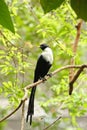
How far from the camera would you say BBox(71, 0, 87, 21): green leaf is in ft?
0.62

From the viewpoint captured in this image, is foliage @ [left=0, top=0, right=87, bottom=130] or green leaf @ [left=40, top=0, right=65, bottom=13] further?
foliage @ [left=0, top=0, right=87, bottom=130]

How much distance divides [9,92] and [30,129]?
18.1 inches

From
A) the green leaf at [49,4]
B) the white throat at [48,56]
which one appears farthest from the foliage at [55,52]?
the green leaf at [49,4]

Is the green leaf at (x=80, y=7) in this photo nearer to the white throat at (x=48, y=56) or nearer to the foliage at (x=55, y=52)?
the foliage at (x=55, y=52)

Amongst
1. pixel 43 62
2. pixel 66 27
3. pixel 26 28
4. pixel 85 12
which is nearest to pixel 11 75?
pixel 43 62

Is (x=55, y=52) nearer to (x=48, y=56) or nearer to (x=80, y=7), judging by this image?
(x=48, y=56)

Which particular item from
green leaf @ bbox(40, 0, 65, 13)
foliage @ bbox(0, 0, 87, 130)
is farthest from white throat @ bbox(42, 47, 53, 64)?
green leaf @ bbox(40, 0, 65, 13)

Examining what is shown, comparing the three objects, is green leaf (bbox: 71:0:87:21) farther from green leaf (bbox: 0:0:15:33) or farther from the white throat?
the white throat

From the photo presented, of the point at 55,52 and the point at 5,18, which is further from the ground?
the point at 5,18

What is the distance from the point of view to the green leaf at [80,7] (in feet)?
0.62

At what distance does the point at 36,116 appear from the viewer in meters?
1.84

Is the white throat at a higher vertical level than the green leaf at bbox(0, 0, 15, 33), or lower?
lower

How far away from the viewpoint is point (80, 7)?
0.19 m

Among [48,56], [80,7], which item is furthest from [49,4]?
[48,56]
